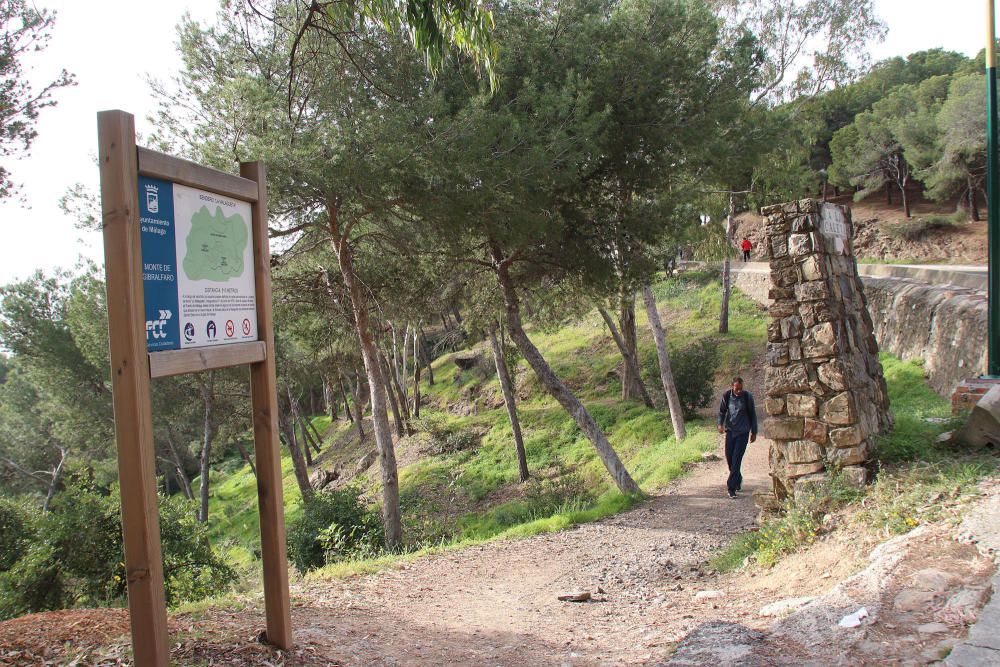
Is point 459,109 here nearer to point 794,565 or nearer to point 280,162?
point 280,162

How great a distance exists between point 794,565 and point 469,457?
16522 mm

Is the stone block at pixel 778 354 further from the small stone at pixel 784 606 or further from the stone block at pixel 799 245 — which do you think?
the small stone at pixel 784 606

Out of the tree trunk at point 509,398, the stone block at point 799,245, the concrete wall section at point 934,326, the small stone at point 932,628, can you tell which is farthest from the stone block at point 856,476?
the tree trunk at point 509,398

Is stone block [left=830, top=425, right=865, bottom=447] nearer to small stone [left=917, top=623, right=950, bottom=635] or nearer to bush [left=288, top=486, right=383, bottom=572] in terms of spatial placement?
small stone [left=917, top=623, right=950, bottom=635]

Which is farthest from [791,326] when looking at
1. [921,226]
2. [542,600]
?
[921,226]

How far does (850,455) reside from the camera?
6.03 meters

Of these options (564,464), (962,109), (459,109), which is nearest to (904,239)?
(962,109)

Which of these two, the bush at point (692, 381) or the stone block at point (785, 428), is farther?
the bush at point (692, 381)

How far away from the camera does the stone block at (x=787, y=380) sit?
6355mm

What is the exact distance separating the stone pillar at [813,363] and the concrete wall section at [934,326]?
6.44ft

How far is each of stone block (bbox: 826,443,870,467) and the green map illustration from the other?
17.2ft

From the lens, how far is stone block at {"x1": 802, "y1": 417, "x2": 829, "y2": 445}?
6199 millimetres

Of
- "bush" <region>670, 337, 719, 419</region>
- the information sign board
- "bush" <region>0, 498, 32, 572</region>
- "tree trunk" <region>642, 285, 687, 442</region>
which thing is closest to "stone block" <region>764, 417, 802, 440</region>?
the information sign board

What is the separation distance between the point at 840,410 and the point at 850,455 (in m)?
0.40
